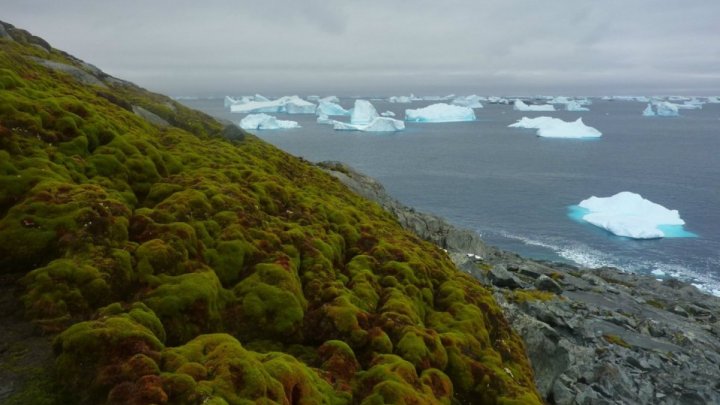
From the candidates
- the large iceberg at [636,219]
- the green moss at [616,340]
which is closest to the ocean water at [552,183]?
the large iceberg at [636,219]

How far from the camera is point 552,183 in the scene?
4446 inches

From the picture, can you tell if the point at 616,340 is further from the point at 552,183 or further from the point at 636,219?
the point at 552,183

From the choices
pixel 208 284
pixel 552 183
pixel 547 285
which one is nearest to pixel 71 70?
pixel 208 284

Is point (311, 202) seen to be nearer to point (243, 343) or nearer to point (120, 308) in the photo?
point (243, 343)

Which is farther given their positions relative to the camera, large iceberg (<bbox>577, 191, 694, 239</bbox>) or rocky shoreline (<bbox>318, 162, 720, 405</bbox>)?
large iceberg (<bbox>577, 191, 694, 239</bbox>)

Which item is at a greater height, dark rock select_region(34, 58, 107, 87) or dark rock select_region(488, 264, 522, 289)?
dark rock select_region(34, 58, 107, 87)

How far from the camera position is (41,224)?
43.3 ft

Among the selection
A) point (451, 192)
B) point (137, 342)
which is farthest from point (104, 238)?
point (451, 192)

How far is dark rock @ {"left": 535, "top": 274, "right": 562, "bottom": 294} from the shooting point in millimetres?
45094

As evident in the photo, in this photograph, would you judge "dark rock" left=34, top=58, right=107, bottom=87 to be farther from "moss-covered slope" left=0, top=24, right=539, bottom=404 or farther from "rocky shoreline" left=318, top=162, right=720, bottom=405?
"rocky shoreline" left=318, top=162, right=720, bottom=405

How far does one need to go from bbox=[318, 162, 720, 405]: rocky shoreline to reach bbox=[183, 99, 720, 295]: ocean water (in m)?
14.9

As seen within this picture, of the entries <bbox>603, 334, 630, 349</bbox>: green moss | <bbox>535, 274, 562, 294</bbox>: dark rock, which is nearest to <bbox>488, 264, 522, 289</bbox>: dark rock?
<bbox>535, 274, 562, 294</bbox>: dark rock

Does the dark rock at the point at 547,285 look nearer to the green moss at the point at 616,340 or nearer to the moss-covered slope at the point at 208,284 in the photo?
the green moss at the point at 616,340

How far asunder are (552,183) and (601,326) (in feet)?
270
